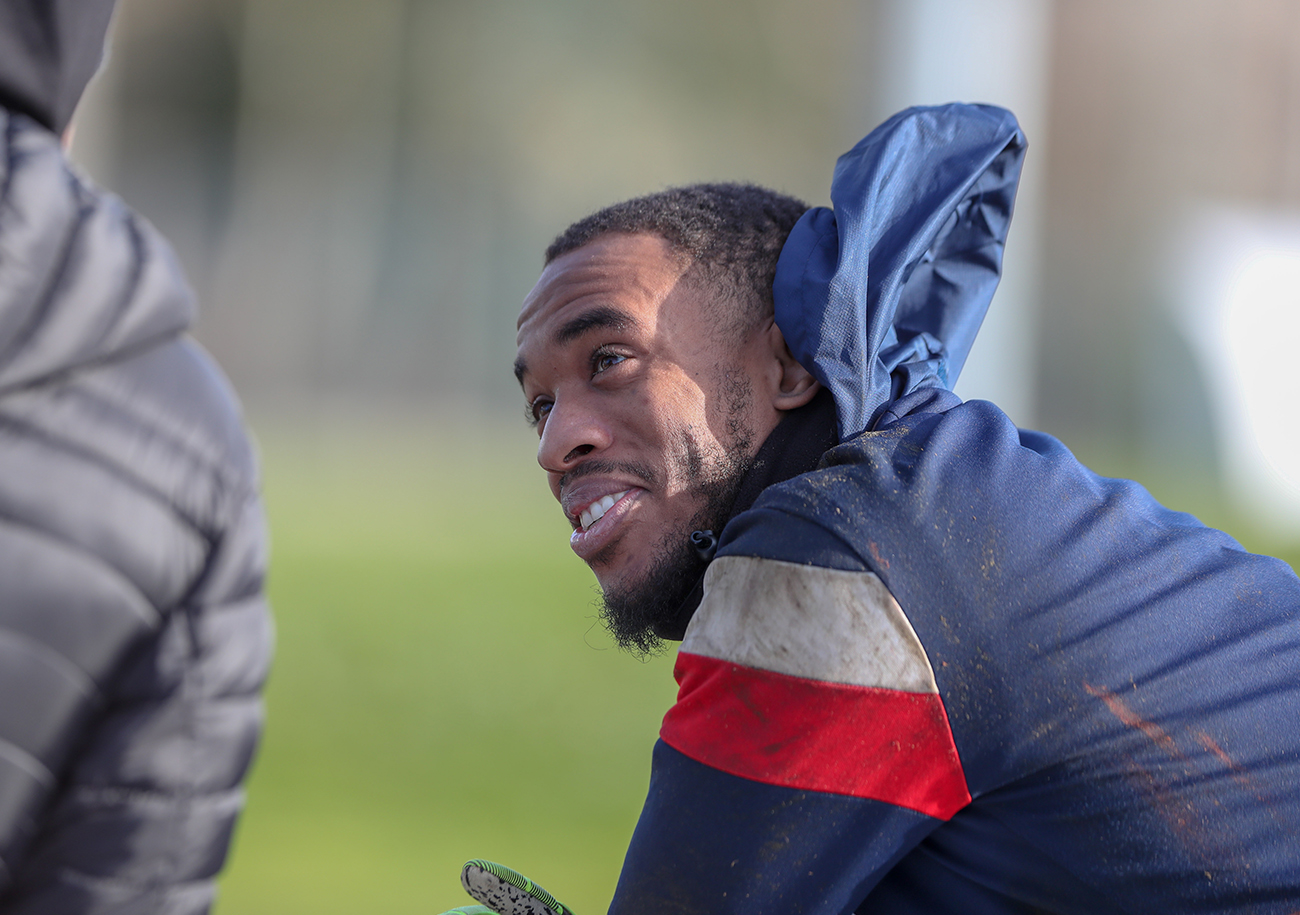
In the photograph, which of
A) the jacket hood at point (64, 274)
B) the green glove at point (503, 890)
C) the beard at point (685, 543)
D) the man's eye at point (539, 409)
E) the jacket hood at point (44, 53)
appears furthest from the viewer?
the man's eye at point (539, 409)

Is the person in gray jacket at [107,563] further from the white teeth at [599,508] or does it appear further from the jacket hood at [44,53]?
the white teeth at [599,508]

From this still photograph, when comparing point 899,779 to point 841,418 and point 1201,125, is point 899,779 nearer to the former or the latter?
point 841,418

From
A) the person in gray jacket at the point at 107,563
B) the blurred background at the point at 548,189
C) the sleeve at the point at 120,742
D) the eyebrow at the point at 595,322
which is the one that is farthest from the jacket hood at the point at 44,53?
the blurred background at the point at 548,189

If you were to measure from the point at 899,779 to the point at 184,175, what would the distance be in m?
12.5

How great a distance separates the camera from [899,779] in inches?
55.4

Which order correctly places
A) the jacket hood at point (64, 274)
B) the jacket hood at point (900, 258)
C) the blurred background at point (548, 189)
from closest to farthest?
the jacket hood at point (64, 274)
the jacket hood at point (900, 258)
the blurred background at point (548, 189)

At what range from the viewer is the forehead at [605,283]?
84.1 inches

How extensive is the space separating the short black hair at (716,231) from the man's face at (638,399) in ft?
0.13

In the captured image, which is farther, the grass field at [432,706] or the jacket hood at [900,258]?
the grass field at [432,706]

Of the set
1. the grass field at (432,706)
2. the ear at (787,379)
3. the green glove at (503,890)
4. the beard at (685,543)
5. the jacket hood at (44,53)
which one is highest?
the jacket hood at (44,53)

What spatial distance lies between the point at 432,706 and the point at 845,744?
5.71 metres

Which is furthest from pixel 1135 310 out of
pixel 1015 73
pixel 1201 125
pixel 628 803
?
pixel 628 803

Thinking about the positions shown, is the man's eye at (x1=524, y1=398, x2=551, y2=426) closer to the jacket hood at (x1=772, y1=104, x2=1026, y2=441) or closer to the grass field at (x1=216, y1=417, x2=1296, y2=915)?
the jacket hood at (x1=772, y1=104, x2=1026, y2=441)

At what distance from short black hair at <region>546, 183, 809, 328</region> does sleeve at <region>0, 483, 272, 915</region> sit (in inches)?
48.8
